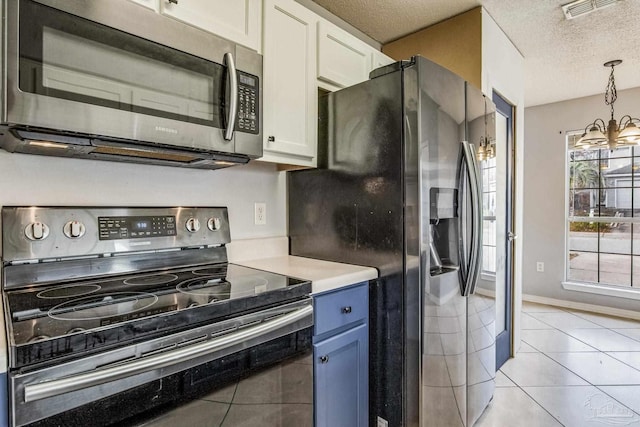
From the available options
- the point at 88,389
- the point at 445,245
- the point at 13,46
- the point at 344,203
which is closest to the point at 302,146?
the point at 344,203

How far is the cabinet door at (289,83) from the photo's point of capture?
5.16 ft

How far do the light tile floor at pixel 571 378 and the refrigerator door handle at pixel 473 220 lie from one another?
89cm

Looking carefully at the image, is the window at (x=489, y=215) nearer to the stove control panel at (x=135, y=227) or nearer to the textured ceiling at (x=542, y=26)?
the textured ceiling at (x=542, y=26)

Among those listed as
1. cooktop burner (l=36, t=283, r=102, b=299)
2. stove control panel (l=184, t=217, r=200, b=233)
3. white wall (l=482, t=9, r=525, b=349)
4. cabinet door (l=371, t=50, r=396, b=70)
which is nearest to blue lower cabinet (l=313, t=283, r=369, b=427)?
stove control panel (l=184, t=217, r=200, b=233)

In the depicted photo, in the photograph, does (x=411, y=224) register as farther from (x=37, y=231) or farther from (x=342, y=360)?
(x=37, y=231)

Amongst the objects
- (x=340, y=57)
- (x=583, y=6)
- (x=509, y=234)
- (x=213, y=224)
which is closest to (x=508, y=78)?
(x=583, y=6)

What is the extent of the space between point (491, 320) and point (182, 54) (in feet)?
6.65

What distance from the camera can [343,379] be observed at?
1.46 meters

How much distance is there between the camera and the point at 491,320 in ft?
6.70

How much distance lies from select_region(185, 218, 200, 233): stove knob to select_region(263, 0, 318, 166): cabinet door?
430 millimetres

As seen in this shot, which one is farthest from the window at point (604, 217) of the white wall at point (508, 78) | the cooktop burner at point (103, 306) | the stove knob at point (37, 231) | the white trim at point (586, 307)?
the stove knob at point (37, 231)

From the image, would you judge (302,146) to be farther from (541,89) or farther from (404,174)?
(541,89)

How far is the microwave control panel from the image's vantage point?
141 centimetres

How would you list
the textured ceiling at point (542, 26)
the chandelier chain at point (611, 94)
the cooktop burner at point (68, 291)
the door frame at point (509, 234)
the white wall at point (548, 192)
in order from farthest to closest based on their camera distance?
the white wall at point (548, 192) < the chandelier chain at point (611, 94) < the door frame at point (509, 234) < the textured ceiling at point (542, 26) < the cooktop burner at point (68, 291)
